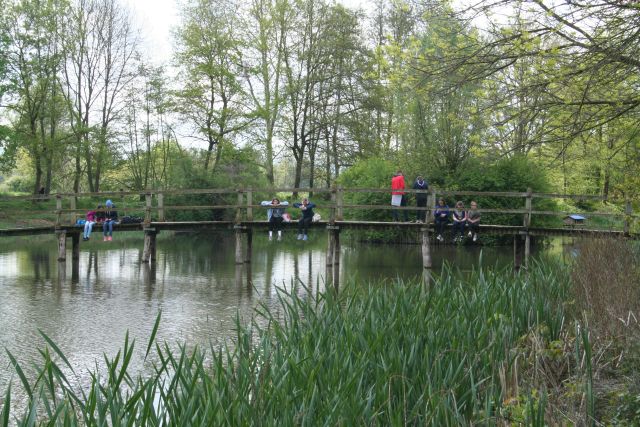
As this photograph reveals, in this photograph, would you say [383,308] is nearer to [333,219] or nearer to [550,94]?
[550,94]

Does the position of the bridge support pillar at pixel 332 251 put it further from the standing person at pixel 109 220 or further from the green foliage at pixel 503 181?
the green foliage at pixel 503 181

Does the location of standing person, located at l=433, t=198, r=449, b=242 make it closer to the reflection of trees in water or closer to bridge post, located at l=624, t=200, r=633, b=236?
bridge post, located at l=624, t=200, r=633, b=236

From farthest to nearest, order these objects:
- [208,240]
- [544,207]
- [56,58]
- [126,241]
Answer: [56,58], [208,240], [126,241], [544,207]

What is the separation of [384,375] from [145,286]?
452 inches

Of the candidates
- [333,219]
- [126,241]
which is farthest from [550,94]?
[126,241]

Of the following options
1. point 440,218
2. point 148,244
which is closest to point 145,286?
point 148,244

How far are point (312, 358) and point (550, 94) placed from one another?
18.3 feet

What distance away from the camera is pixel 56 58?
3503 centimetres

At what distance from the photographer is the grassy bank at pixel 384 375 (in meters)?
3.48

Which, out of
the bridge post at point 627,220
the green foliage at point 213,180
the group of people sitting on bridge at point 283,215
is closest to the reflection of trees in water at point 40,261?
the group of people sitting on bridge at point 283,215

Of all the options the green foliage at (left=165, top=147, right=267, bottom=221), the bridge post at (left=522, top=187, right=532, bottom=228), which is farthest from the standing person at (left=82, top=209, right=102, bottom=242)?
the bridge post at (left=522, top=187, right=532, bottom=228)

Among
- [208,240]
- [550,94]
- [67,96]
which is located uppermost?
[67,96]

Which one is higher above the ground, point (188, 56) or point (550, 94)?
point (188, 56)

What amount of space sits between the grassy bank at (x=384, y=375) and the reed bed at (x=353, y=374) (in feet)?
0.04
